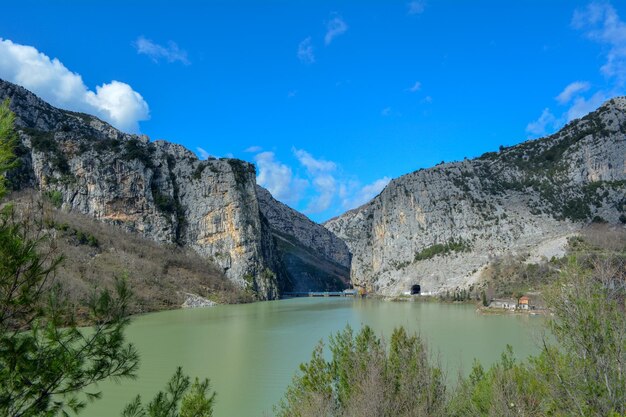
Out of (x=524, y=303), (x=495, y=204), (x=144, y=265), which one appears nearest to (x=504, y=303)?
(x=524, y=303)

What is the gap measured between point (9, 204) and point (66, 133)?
119083 mm

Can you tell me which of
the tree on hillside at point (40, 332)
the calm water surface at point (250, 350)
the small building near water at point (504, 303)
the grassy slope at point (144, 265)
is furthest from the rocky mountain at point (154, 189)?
the tree on hillside at point (40, 332)

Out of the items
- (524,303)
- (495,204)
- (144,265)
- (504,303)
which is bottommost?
(504,303)

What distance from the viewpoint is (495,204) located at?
10562 cm

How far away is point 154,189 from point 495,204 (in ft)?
276

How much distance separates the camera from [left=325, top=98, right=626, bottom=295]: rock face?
94.6 metres

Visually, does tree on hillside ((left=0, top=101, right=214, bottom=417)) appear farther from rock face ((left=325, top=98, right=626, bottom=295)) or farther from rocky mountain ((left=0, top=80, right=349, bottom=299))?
rocky mountain ((left=0, top=80, right=349, bottom=299))

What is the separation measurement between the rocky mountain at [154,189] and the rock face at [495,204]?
36.9 meters

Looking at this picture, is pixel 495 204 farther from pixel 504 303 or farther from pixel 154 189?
pixel 154 189

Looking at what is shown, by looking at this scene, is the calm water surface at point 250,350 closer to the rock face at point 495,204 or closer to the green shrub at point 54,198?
the green shrub at point 54,198

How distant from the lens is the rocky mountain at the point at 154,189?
337 feet

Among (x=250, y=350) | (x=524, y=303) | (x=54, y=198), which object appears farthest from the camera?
(x=524, y=303)

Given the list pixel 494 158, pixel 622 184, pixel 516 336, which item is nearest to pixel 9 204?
pixel 516 336

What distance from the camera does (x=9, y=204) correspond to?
533 cm
